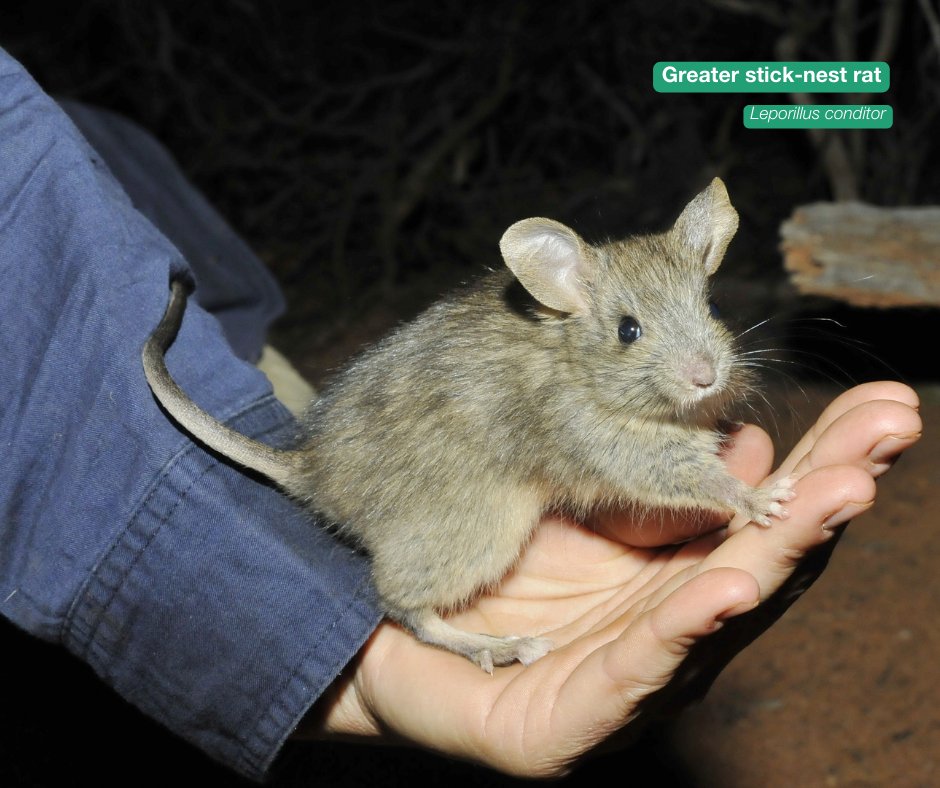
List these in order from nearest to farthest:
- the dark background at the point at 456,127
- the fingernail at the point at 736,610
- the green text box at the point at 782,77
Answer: the fingernail at the point at 736,610, the green text box at the point at 782,77, the dark background at the point at 456,127

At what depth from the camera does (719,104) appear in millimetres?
8914

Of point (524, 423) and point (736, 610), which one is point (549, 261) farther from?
point (736, 610)

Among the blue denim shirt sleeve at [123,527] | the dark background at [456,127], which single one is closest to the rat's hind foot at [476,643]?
the blue denim shirt sleeve at [123,527]

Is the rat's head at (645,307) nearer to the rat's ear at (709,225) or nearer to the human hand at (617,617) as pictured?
the rat's ear at (709,225)

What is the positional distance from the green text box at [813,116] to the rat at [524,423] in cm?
165

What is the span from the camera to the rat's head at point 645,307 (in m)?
2.60

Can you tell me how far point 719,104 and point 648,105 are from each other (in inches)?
24.4

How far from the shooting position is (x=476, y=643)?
2.68m

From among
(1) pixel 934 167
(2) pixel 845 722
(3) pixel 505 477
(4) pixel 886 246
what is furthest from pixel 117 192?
(1) pixel 934 167

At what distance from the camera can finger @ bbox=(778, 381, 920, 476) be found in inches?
86.0

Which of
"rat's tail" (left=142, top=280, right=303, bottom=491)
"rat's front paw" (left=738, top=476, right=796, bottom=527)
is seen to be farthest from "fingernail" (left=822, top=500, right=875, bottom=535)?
"rat's tail" (left=142, top=280, right=303, bottom=491)

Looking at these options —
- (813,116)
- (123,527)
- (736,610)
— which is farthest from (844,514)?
(813,116)

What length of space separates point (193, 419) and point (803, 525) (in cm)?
142

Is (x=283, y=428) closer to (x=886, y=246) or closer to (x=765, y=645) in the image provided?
(x=765, y=645)
